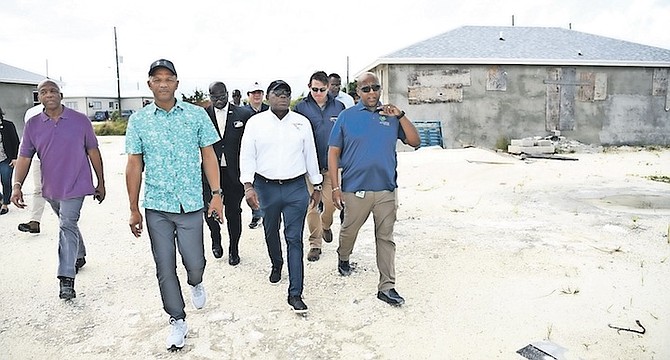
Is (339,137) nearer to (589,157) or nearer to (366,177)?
(366,177)

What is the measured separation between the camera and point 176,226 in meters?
3.73

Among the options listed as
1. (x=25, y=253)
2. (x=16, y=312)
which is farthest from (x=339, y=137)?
(x=25, y=253)

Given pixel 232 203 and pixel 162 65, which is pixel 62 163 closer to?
pixel 232 203

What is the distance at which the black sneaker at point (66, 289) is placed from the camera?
4633 mm

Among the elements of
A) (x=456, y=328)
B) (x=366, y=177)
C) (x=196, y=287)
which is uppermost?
(x=366, y=177)

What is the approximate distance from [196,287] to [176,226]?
69 centimetres

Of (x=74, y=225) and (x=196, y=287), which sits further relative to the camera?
(x=74, y=225)

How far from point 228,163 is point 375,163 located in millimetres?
1966

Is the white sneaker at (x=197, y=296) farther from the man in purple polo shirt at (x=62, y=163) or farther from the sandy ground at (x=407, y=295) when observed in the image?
the man in purple polo shirt at (x=62, y=163)

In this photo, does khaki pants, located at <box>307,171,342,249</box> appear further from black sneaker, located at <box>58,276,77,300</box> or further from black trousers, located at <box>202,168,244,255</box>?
black sneaker, located at <box>58,276,77,300</box>

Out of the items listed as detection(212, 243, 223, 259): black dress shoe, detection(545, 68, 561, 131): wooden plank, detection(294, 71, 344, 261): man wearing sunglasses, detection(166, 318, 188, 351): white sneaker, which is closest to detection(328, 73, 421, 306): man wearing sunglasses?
detection(294, 71, 344, 261): man wearing sunglasses

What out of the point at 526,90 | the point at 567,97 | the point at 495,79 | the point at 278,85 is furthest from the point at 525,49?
the point at 278,85

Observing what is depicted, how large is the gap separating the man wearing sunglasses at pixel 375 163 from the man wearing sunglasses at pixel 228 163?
1585mm

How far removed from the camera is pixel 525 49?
1867cm
